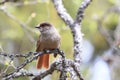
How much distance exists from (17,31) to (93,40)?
162 centimetres

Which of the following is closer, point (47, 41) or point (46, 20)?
point (47, 41)

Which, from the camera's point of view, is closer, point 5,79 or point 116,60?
point 5,79

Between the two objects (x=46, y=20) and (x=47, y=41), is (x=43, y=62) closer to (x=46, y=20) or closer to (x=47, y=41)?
(x=47, y=41)

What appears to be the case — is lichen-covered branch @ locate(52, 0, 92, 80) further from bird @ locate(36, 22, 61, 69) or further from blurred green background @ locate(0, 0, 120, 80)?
blurred green background @ locate(0, 0, 120, 80)

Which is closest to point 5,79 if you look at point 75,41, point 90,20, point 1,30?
point 75,41

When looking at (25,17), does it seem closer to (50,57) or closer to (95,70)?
(95,70)

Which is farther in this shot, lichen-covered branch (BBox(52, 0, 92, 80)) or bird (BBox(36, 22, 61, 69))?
bird (BBox(36, 22, 61, 69))

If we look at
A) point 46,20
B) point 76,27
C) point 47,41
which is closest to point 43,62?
point 47,41

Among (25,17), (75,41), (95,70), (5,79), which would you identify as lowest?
(5,79)

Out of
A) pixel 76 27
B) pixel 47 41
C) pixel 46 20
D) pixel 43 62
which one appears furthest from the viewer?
pixel 46 20

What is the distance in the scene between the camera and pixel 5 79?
120 inches

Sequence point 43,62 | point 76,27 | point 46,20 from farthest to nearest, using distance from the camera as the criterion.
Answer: point 46,20 → point 43,62 → point 76,27

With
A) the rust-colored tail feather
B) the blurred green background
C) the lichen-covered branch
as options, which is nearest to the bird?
the rust-colored tail feather

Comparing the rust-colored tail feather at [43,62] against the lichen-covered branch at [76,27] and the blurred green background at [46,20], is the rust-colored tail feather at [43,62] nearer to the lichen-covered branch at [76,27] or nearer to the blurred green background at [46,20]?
the lichen-covered branch at [76,27]
